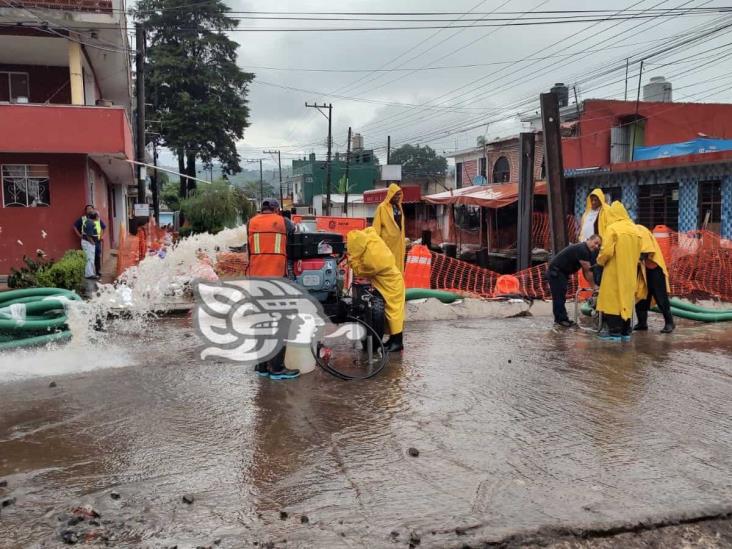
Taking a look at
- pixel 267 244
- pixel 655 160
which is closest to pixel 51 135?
pixel 267 244

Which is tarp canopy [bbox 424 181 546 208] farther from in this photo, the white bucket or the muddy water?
the white bucket

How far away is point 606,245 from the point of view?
8109 mm

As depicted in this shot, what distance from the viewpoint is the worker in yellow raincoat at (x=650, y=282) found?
858cm

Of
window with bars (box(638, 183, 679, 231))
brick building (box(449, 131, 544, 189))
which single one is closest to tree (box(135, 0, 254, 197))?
brick building (box(449, 131, 544, 189))

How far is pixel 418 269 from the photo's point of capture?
1233 centimetres

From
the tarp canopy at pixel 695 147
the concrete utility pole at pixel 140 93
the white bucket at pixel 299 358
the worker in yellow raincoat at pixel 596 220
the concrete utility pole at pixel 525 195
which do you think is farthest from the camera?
the concrete utility pole at pixel 140 93

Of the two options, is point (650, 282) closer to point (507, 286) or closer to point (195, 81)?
point (507, 286)

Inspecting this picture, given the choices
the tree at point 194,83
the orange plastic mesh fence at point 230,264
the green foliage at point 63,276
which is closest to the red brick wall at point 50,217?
the orange plastic mesh fence at point 230,264

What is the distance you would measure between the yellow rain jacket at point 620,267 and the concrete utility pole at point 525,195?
16.8 feet

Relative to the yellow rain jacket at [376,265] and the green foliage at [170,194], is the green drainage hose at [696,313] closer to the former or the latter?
the yellow rain jacket at [376,265]

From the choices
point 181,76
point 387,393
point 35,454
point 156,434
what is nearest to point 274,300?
point 387,393

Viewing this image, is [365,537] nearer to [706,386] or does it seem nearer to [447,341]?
[706,386]

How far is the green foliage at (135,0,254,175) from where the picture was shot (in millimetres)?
42812

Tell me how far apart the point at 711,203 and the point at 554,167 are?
23.8 ft
